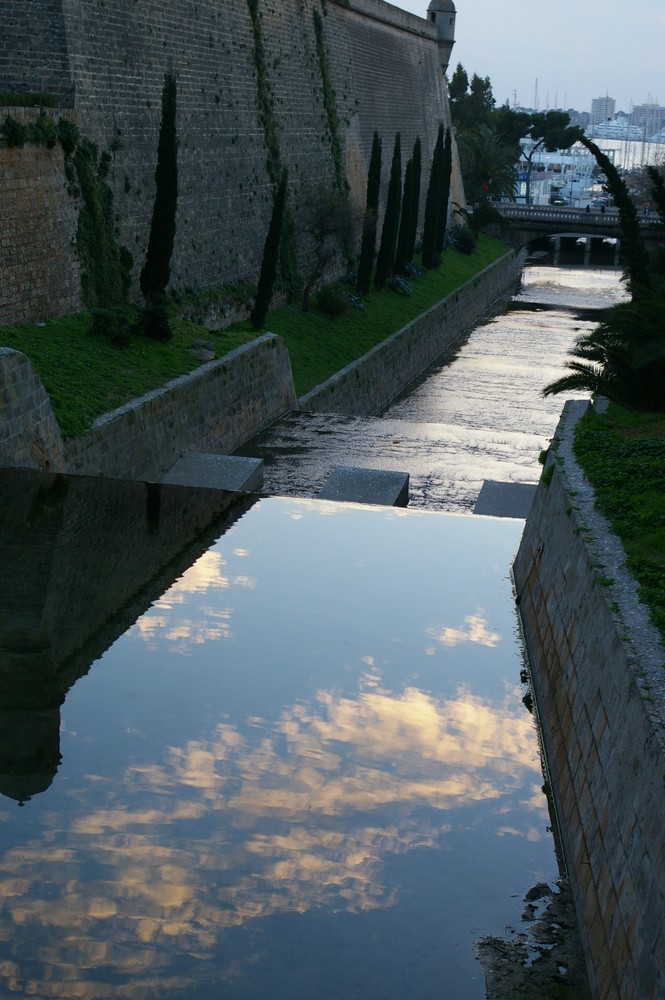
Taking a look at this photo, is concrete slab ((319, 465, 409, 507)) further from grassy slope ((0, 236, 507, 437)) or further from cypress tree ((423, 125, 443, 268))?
cypress tree ((423, 125, 443, 268))

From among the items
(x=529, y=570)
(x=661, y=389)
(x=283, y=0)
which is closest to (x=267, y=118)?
(x=283, y=0)

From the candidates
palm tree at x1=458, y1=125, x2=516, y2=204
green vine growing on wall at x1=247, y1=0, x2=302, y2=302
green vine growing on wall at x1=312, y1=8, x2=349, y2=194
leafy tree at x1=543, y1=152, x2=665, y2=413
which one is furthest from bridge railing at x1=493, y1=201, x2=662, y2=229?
leafy tree at x1=543, y1=152, x2=665, y2=413

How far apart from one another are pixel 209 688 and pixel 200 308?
14.7m

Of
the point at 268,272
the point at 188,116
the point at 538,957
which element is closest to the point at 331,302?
the point at 268,272

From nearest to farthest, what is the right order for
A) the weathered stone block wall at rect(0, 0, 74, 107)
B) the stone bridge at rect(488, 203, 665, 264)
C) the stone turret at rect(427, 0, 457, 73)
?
1. the weathered stone block wall at rect(0, 0, 74, 107)
2. the stone turret at rect(427, 0, 457, 73)
3. the stone bridge at rect(488, 203, 665, 264)

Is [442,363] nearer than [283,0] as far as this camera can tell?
No

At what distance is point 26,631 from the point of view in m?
8.75

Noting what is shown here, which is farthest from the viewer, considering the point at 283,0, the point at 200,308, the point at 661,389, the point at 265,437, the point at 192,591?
the point at 283,0

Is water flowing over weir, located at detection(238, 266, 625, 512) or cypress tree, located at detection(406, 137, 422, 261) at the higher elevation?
cypress tree, located at detection(406, 137, 422, 261)

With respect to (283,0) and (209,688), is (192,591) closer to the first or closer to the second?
(209,688)

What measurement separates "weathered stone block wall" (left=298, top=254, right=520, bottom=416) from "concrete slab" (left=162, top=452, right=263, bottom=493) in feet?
22.0

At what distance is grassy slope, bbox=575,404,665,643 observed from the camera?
25.0 feet

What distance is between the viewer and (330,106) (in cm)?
3312

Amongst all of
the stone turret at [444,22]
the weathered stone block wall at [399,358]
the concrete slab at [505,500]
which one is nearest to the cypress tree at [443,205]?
the weathered stone block wall at [399,358]
